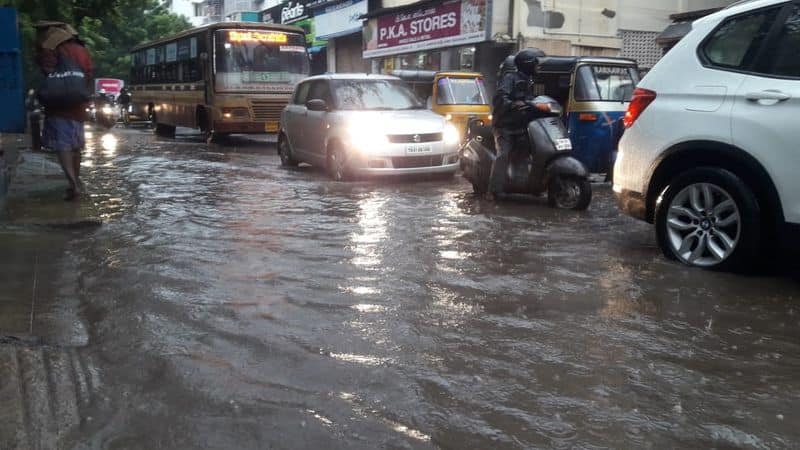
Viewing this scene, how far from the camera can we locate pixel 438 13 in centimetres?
2380

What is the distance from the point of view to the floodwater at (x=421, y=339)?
3047 mm

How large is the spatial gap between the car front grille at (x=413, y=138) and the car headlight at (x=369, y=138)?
12 cm

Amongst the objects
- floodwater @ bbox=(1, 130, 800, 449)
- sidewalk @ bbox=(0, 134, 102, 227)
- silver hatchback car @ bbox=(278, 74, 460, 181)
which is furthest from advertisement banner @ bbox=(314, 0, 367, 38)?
floodwater @ bbox=(1, 130, 800, 449)

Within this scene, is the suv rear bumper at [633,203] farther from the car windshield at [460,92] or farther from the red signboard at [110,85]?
the red signboard at [110,85]

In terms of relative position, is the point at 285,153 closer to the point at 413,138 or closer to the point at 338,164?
the point at 338,164

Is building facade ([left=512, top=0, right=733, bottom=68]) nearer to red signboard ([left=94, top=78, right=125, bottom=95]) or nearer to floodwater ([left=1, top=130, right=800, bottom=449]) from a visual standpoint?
floodwater ([left=1, top=130, right=800, bottom=449])

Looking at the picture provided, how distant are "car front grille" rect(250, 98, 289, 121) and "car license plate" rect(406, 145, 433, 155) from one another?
9.22 m

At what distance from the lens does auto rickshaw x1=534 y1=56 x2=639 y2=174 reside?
11250mm

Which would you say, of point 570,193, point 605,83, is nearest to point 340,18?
point 605,83

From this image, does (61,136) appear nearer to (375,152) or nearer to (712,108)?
(375,152)

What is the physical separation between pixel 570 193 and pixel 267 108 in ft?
40.9

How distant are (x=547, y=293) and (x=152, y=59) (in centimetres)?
2444

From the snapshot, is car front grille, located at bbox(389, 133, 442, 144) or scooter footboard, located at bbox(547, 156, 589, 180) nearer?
scooter footboard, located at bbox(547, 156, 589, 180)

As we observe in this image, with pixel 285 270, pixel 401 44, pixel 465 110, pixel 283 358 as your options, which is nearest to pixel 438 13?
pixel 401 44
